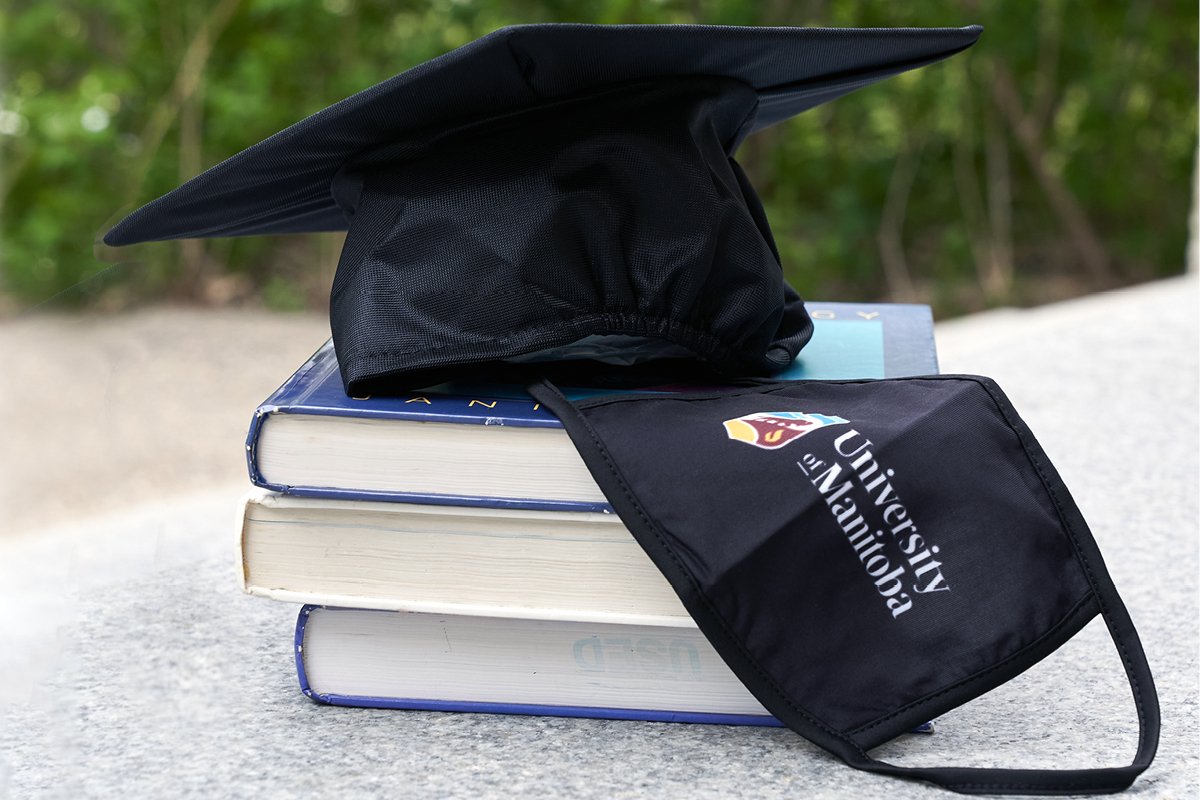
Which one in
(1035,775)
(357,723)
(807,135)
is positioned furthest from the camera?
(807,135)

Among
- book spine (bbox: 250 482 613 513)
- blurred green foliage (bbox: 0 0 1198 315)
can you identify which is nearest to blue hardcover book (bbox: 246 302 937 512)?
book spine (bbox: 250 482 613 513)

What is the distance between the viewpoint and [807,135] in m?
2.97

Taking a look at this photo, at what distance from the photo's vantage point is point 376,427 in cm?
57

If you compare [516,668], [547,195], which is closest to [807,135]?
[547,195]

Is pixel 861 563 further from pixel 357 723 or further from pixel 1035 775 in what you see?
pixel 357 723

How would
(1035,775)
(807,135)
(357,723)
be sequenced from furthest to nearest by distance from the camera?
(807,135) < (357,723) < (1035,775)

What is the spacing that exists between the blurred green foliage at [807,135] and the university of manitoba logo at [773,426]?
2259 millimetres

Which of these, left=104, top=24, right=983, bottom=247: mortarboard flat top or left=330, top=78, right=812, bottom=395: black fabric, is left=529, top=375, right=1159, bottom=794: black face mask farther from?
left=104, top=24, right=983, bottom=247: mortarboard flat top

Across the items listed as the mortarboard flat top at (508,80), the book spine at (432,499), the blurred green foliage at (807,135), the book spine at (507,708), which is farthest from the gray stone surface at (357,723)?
the blurred green foliage at (807,135)

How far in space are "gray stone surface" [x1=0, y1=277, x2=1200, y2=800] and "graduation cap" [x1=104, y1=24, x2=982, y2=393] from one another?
212 millimetres

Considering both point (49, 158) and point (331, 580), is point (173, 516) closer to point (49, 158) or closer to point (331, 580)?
point (331, 580)

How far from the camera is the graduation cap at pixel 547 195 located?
0.60m

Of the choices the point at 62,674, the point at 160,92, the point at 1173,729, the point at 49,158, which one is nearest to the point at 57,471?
the point at 49,158

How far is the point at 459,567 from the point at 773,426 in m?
0.20
